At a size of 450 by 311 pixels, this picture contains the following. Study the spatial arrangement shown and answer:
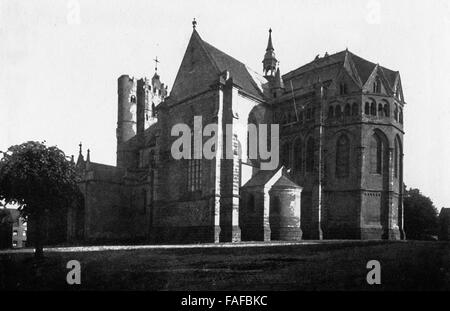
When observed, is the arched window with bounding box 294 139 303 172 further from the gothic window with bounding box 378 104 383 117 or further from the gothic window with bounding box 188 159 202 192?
the gothic window with bounding box 188 159 202 192

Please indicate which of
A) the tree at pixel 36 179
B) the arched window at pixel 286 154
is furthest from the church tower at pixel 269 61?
the tree at pixel 36 179

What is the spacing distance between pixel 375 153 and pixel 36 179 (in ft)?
95.1

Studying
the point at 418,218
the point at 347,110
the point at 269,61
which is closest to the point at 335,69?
the point at 347,110

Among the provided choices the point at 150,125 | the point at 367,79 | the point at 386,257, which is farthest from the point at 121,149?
the point at 386,257

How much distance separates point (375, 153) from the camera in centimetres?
3681

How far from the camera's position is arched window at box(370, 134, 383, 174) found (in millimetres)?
36656

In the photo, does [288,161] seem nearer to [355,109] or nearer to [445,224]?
[355,109]

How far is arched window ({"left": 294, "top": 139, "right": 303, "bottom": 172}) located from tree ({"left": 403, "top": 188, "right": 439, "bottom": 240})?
78.7ft

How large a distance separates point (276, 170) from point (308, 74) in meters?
14.6

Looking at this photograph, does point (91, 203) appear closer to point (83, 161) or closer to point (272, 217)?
point (83, 161)

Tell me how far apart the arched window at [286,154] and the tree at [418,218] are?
79.9 ft

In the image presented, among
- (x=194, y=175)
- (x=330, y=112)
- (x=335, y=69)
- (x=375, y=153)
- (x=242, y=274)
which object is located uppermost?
(x=335, y=69)

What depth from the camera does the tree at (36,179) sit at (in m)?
19.6

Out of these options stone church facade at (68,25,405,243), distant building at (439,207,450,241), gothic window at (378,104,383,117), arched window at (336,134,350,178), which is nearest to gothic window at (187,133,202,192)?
stone church facade at (68,25,405,243)
